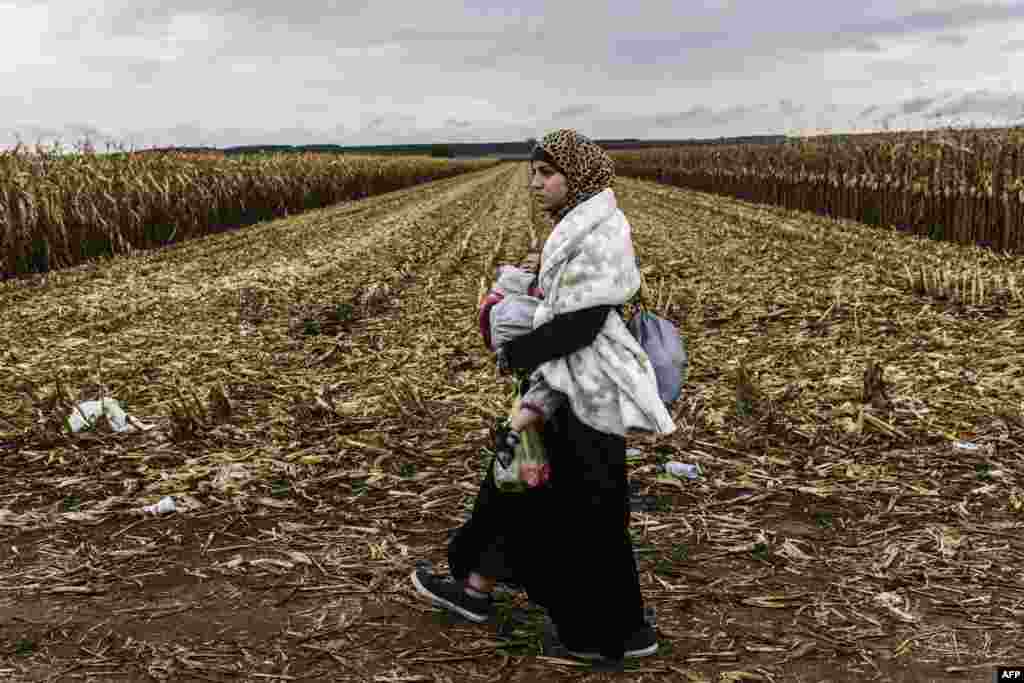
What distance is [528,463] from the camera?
3.27 meters

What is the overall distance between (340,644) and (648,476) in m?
2.46

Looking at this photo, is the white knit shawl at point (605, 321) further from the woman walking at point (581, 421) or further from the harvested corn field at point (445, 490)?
the harvested corn field at point (445, 490)

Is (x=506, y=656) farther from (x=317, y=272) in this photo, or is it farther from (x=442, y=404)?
(x=317, y=272)

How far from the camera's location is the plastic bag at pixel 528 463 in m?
3.27

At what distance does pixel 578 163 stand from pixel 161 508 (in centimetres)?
346

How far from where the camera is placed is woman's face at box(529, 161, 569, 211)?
3184mm

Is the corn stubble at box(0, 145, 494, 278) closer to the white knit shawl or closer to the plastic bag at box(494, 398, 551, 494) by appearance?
the plastic bag at box(494, 398, 551, 494)

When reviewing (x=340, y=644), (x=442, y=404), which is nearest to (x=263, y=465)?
(x=442, y=404)

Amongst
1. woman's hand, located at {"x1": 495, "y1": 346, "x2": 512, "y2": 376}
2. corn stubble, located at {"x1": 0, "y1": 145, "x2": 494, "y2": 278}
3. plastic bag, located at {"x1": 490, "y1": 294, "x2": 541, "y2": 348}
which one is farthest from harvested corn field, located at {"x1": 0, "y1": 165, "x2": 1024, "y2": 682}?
corn stubble, located at {"x1": 0, "y1": 145, "x2": 494, "y2": 278}

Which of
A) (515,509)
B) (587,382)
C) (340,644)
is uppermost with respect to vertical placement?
(587,382)

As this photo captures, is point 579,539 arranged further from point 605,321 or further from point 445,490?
point 445,490

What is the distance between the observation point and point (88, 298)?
39.8 ft

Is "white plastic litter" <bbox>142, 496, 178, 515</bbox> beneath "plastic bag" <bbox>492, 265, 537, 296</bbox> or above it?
beneath

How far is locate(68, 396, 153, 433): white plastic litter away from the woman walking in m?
4.00
